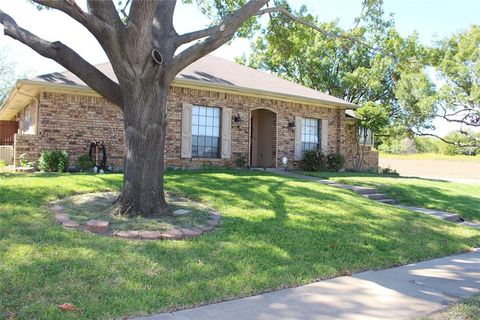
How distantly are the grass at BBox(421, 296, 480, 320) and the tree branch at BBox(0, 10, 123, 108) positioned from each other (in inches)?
216

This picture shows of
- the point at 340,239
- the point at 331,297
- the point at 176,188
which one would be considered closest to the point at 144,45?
the point at 176,188

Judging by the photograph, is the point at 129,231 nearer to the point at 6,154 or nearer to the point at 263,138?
the point at 263,138

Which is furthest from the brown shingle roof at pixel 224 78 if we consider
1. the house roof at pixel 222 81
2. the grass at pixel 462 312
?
the grass at pixel 462 312

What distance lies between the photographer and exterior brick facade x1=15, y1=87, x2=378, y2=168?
1195 centimetres

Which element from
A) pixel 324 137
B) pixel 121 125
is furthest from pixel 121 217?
pixel 324 137

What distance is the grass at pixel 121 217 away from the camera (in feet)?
20.0

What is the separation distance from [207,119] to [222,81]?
4.61 ft

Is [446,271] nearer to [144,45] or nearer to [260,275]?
[260,275]

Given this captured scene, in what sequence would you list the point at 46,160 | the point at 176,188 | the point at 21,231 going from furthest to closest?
the point at 46,160 → the point at 176,188 → the point at 21,231

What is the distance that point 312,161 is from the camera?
642 inches

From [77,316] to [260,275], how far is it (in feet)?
6.51

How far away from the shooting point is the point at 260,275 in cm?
468

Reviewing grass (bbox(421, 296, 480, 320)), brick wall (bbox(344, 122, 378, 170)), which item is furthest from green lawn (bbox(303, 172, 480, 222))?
grass (bbox(421, 296, 480, 320))

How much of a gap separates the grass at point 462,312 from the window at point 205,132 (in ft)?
35.7
